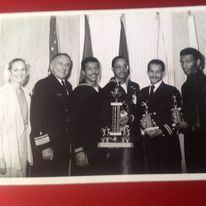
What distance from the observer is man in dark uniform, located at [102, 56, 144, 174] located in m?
1.34

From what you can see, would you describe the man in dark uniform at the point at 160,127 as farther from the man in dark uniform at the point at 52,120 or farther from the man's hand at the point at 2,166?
the man's hand at the point at 2,166

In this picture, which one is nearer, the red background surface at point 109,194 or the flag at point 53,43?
the red background surface at point 109,194

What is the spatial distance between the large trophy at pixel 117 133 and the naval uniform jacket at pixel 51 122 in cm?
15

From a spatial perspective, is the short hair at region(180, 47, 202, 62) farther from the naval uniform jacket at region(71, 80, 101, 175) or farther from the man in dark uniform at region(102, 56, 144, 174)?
the naval uniform jacket at region(71, 80, 101, 175)

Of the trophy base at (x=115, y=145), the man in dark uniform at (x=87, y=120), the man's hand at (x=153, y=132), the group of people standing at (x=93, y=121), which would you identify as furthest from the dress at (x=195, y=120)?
the man in dark uniform at (x=87, y=120)

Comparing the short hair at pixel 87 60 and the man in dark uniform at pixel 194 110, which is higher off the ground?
the short hair at pixel 87 60

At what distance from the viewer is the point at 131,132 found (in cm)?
137

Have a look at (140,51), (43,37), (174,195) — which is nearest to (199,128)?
(174,195)

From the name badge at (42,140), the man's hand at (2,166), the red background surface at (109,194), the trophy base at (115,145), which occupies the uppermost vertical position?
the name badge at (42,140)

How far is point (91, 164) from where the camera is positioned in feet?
4.42

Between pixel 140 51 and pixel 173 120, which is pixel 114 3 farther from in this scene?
pixel 173 120

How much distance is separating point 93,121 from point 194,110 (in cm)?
41

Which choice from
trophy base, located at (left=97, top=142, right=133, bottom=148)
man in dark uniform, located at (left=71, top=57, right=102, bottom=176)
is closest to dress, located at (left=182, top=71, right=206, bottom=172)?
trophy base, located at (left=97, top=142, right=133, bottom=148)

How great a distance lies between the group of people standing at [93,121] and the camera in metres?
1.35
